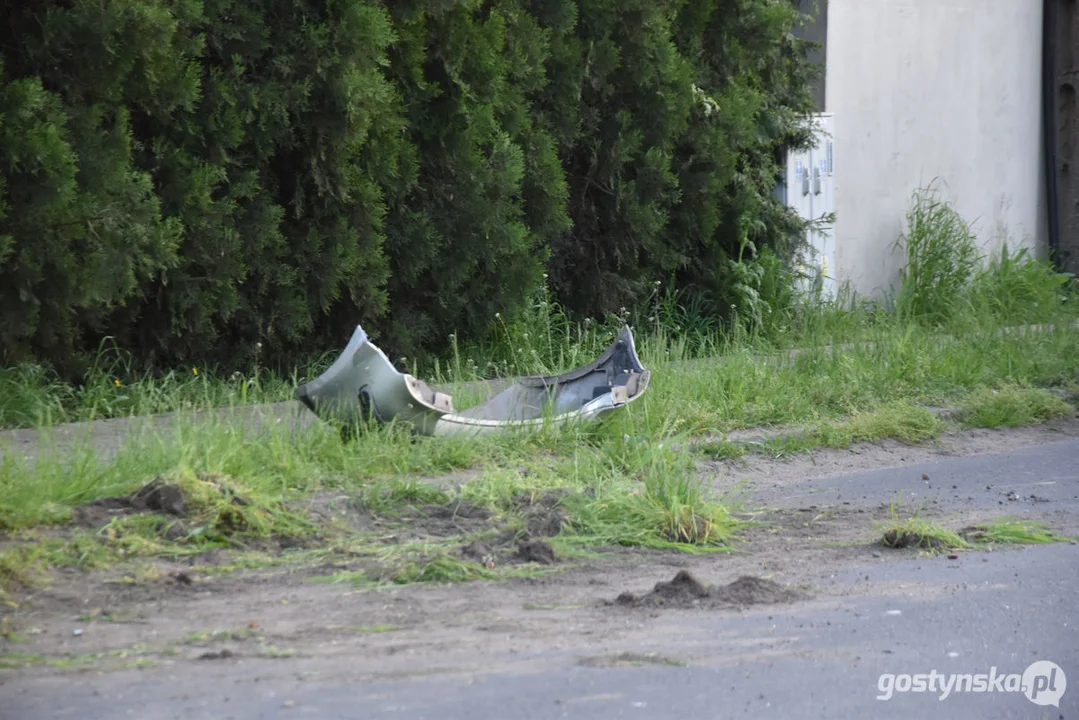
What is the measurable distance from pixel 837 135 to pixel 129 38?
689 cm

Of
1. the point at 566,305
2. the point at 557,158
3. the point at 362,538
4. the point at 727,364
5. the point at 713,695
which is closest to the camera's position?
the point at 713,695

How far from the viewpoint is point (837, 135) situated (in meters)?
11.9

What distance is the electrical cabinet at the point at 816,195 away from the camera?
10984 mm

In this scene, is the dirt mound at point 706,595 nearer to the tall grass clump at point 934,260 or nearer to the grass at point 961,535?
the grass at point 961,535

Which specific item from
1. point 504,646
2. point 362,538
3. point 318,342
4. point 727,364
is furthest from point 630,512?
point 318,342

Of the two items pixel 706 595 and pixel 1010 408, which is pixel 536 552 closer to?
pixel 706 595

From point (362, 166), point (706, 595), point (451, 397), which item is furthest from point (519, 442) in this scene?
point (362, 166)

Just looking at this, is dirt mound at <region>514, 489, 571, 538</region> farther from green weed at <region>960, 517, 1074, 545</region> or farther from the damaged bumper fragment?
green weed at <region>960, 517, 1074, 545</region>

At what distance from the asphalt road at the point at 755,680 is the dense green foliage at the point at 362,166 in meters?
3.94

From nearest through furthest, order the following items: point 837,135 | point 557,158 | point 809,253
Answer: point 557,158 → point 809,253 → point 837,135

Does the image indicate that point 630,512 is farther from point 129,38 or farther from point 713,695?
point 129,38

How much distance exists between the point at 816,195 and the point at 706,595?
7330mm

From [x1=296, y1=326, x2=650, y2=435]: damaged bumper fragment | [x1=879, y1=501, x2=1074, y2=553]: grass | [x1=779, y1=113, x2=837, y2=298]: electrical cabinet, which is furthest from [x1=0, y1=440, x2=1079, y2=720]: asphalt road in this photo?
[x1=779, y1=113, x2=837, y2=298]: electrical cabinet

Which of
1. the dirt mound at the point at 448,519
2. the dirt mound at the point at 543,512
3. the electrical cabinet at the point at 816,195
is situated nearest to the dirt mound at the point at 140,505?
the dirt mound at the point at 448,519
